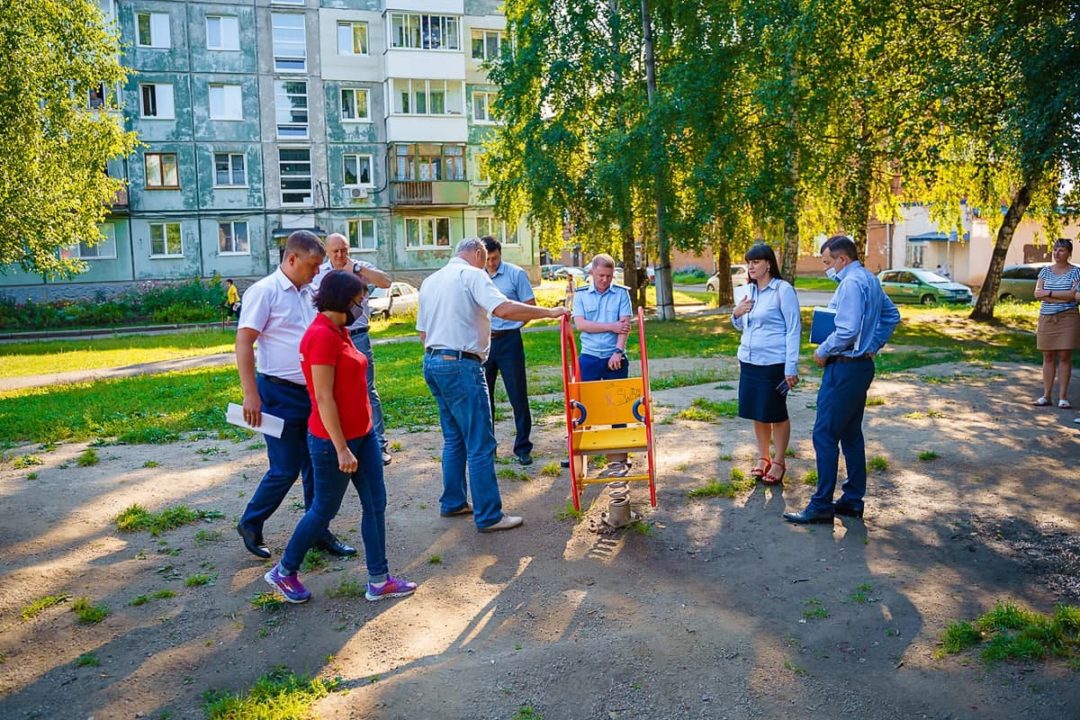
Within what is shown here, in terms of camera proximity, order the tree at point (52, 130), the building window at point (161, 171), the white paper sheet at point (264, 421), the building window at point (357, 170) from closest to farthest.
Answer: the white paper sheet at point (264, 421) < the tree at point (52, 130) < the building window at point (161, 171) < the building window at point (357, 170)

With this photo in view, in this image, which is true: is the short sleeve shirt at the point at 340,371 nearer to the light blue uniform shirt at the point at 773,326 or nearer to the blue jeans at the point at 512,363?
the blue jeans at the point at 512,363

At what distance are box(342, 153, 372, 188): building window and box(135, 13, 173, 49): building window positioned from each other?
28.2 feet

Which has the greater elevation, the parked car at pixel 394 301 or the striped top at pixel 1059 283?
the striped top at pixel 1059 283

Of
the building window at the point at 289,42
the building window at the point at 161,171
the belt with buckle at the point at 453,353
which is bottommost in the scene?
the belt with buckle at the point at 453,353

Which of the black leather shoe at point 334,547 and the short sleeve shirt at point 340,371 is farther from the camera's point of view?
the black leather shoe at point 334,547

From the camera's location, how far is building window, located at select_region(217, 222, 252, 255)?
130ft

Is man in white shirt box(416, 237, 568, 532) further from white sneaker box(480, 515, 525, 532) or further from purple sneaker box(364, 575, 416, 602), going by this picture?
purple sneaker box(364, 575, 416, 602)

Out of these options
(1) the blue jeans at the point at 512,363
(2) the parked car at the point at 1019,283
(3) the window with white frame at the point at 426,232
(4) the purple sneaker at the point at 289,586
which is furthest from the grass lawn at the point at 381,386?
(3) the window with white frame at the point at 426,232

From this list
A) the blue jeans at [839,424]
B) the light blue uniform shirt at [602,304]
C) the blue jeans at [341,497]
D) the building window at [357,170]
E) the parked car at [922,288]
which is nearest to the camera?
the blue jeans at [341,497]

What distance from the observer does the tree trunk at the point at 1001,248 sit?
22344 millimetres

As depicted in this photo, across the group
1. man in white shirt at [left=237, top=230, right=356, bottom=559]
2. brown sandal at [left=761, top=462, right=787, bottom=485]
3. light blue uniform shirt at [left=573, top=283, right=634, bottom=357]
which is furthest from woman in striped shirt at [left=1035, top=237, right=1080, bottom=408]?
man in white shirt at [left=237, top=230, right=356, bottom=559]

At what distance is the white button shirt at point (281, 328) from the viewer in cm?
557

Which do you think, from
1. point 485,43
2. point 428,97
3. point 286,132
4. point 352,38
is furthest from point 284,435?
point 485,43

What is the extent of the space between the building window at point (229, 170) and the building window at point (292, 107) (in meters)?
2.14
